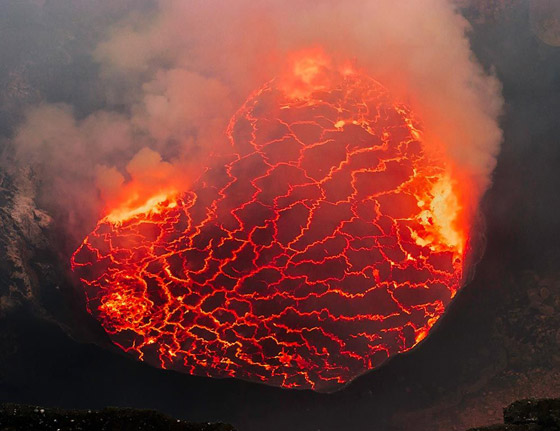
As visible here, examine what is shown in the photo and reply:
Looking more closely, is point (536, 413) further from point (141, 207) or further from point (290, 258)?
point (141, 207)

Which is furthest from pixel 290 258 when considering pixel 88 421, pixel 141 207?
pixel 88 421

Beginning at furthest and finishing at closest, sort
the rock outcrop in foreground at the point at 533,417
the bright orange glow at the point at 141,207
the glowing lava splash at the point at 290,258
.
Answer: the bright orange glow at the point at 141,207 < the glowing lava splash at the point at 290,258 < the rock outcrop in foreground at the point at 533,417

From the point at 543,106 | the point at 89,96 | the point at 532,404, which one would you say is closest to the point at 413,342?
the point at 532,404

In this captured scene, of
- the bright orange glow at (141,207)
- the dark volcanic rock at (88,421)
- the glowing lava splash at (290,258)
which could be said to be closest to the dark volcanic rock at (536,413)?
the dark volcanic rock at (88,421)

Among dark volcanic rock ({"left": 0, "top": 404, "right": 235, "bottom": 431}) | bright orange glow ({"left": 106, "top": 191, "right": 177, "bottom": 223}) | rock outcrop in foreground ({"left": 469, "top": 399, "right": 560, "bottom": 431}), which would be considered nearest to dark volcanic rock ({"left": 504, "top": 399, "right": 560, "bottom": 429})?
rock outcrop in foreground ({"left": 469, "top": 399, "right": 560, "bottom": 431})

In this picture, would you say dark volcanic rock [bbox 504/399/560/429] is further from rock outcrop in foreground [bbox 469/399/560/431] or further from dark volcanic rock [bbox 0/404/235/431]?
dark volcanic rock [bbox 0/404/235/431]

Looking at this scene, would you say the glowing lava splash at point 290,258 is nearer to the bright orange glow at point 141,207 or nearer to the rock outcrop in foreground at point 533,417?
the bright orange glow at point 141,207

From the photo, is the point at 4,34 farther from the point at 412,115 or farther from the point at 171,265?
the point at 412,115
